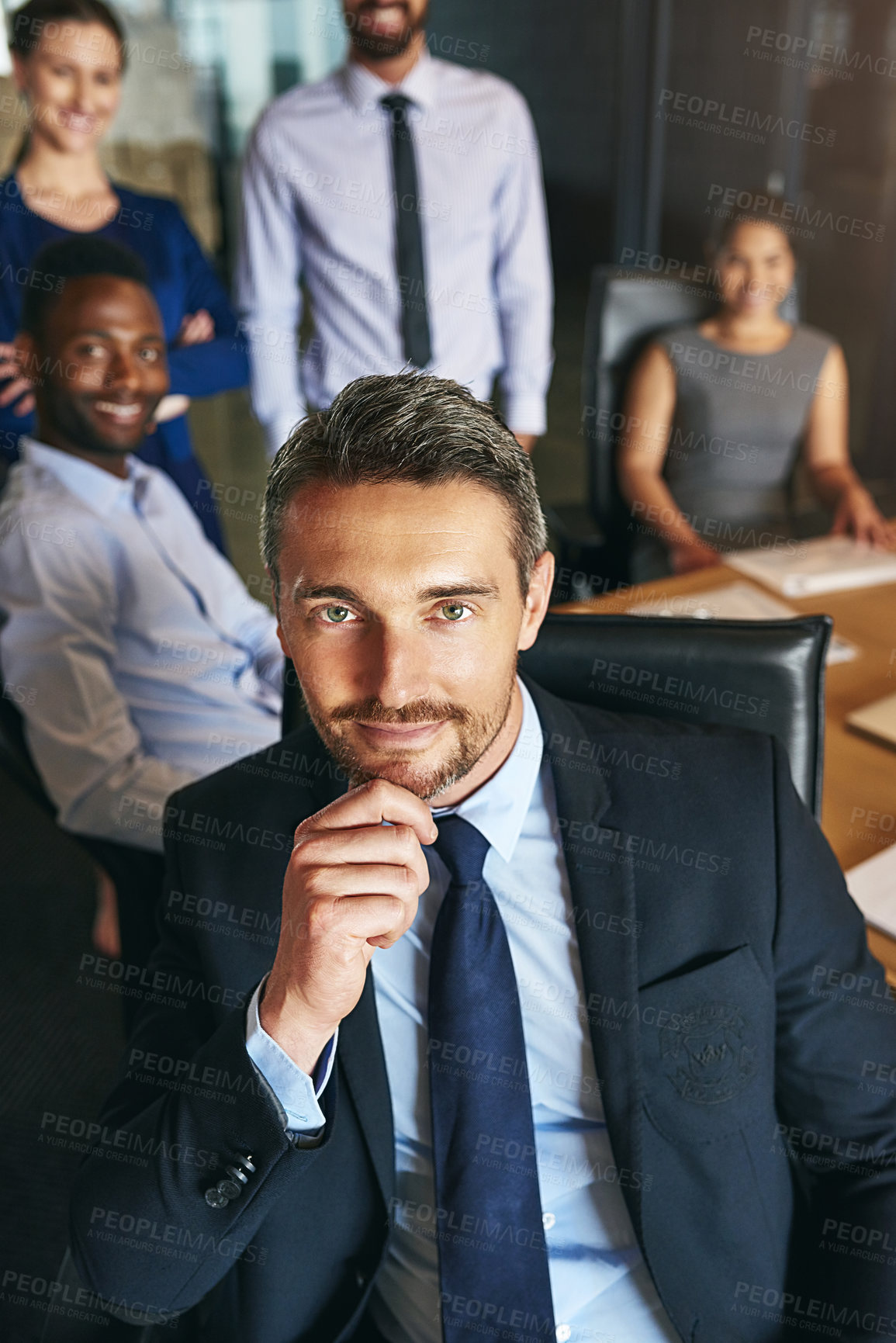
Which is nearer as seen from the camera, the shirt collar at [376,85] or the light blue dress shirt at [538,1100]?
the light blue dress shirt at [538,1100]

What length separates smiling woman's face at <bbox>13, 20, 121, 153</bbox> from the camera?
246 centimetres

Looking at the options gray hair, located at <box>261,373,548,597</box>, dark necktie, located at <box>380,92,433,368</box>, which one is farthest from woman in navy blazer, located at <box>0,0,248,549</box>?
gray hair, located at <box>261,373,548,597</box>

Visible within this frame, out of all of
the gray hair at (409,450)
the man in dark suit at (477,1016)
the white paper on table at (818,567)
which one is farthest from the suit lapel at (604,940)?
the white paper on table at (818,567)

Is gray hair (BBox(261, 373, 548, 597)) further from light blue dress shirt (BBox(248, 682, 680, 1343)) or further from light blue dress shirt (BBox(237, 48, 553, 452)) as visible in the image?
light blue dress shirt (BBox(237, 48, 553, 452))

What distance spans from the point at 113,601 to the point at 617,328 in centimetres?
160

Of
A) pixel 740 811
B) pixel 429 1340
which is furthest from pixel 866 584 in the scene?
pixel 429 1340

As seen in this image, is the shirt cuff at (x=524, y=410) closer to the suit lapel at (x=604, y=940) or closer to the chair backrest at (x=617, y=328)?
the chair backrest at (x=617, y=328)

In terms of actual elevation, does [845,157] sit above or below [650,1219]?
above

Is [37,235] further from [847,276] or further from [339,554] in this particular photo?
[847,276]

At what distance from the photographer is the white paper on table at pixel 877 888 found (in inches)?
52.6

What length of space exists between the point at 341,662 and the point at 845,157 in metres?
4.45

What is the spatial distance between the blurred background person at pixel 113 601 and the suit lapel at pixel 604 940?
34.2 inches

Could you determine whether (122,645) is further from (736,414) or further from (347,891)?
(736,414)

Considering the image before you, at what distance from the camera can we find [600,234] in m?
4.50
